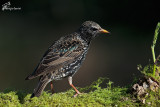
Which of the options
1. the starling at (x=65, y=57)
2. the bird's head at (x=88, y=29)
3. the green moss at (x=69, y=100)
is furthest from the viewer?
the bird's head at (x=88, y=29)

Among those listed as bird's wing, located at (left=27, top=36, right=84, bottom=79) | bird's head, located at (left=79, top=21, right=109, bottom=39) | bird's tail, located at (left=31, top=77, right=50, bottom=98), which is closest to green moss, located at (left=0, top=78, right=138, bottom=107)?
bird's tail, located at (left=31, top=77, right=50, bottom=98)

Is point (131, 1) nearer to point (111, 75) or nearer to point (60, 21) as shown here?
point (60, 21)

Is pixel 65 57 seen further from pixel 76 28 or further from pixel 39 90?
pixel 76 28

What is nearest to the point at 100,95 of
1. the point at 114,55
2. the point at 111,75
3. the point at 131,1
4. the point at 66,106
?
the point at 66,106

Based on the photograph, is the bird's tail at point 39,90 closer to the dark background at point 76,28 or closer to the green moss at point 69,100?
the green moss at point 69,100

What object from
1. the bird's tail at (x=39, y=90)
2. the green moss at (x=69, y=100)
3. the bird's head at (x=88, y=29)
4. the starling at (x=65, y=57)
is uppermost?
the bird's head at (x=88, y=29)

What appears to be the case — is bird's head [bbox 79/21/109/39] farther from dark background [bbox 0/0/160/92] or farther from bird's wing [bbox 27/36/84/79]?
dark background [bbox 0/0/160/92]

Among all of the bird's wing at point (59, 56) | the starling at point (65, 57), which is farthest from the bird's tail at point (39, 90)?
the bird's wing at point (59, 56)
